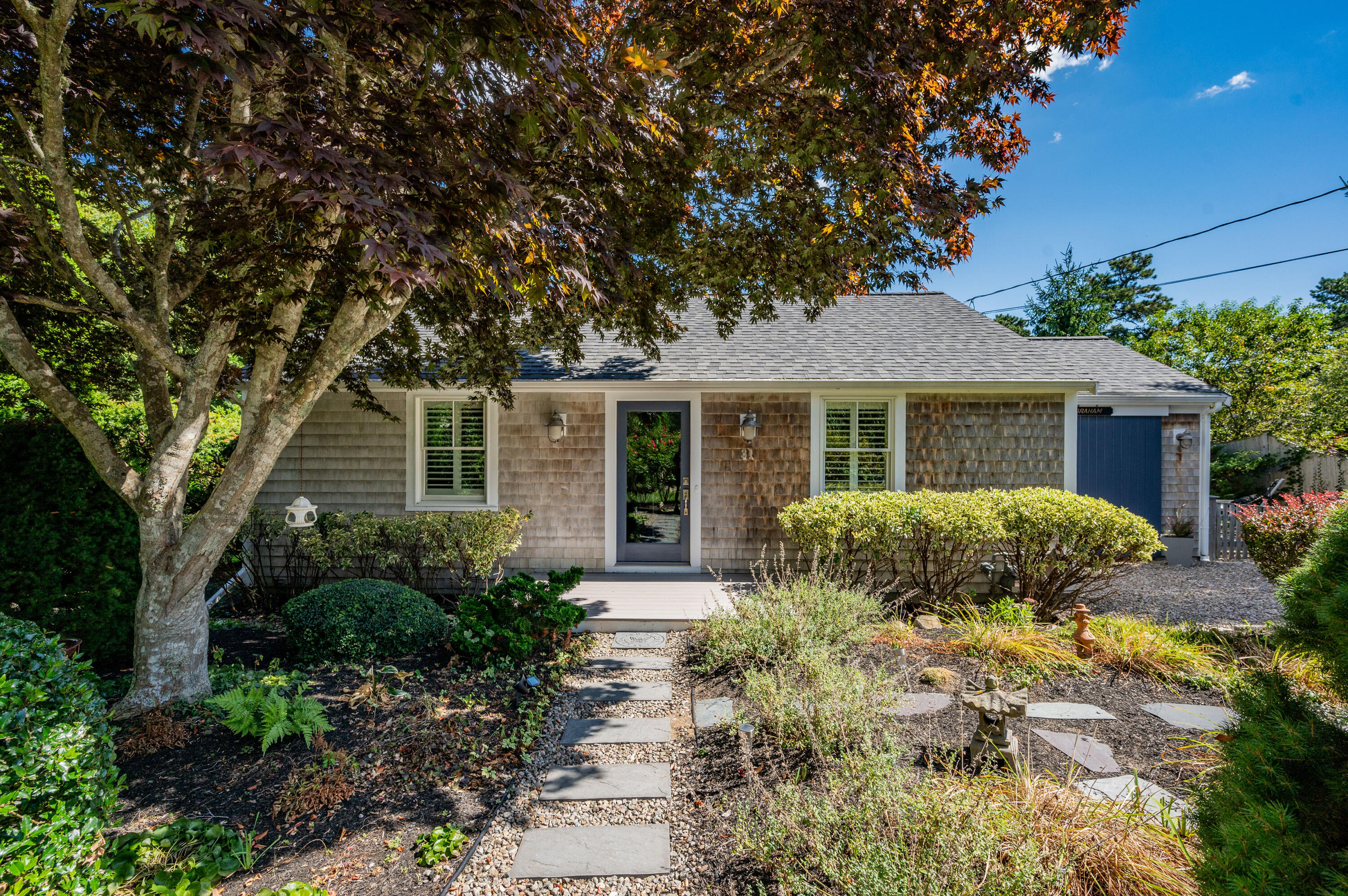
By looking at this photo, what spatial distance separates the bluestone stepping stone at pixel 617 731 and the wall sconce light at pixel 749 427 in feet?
13.5

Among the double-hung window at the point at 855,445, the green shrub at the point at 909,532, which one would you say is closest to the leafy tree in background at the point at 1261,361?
the double-hung window at the point at 855,445

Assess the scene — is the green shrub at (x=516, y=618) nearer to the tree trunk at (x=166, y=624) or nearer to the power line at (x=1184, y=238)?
the tree trunk at (x=166, y=624)

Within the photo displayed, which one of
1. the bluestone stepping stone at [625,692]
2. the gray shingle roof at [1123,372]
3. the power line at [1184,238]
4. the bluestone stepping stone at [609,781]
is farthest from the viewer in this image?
the power line at [1184,238]

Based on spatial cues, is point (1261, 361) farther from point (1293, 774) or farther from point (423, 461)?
point (423, 461)

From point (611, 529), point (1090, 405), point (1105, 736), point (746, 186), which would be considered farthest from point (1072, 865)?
point (1090, 405)

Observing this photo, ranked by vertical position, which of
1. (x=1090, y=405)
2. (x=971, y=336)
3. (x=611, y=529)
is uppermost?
(x=971, y=336)

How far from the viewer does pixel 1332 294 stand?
2984 cm

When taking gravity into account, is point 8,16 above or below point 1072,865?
above

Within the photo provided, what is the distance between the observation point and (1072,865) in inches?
79.0

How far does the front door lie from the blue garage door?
711 centimetres

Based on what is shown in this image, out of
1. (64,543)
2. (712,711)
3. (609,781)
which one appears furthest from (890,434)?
(64,543)

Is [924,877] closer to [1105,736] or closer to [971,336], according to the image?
[1105,736]

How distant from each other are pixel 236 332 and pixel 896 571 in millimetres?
6453

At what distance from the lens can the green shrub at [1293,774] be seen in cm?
131
